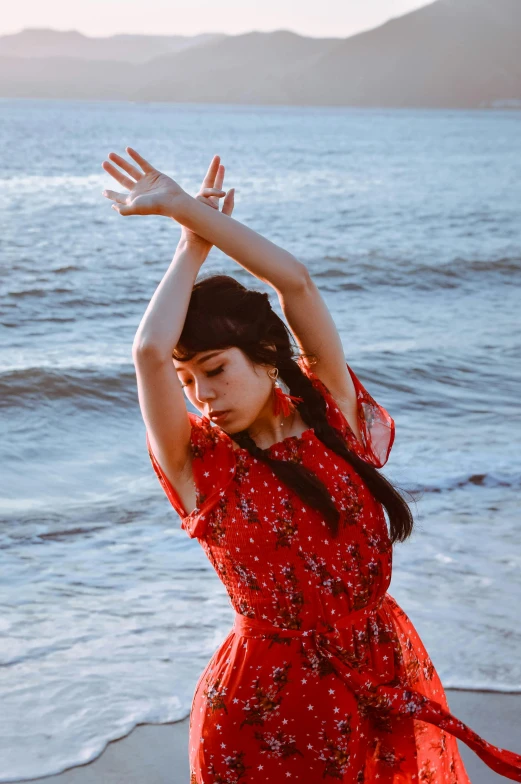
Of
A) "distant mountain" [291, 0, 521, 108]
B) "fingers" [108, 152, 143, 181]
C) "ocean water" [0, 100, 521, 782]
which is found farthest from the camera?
"distant mountain" [291, 0, 521, 108]

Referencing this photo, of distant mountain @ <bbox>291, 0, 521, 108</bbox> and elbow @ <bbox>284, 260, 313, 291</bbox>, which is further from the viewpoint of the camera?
distant mountain @ <bbox>291, 0, 521, 108</bbox>

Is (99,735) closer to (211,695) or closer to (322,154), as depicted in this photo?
(211,695)

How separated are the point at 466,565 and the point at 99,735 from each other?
234 cm

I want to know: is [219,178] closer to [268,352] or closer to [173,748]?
[268,352]

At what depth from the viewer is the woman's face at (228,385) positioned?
6.64 feet

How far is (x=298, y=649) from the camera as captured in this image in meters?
1.96

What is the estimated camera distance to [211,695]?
77.6 inches

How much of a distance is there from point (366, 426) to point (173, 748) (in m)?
1.89

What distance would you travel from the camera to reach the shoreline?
3.37m

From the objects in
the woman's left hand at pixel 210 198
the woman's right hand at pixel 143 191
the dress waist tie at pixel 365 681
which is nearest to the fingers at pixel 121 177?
the woman's right hand at pixel 143 191

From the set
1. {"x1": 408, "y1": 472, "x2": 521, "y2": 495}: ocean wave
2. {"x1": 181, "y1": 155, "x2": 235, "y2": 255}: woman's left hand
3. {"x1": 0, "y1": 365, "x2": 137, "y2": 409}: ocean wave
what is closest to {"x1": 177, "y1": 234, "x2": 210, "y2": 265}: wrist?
{"x1": 181, "y1": 155, "x2": 235, "y2": 255}: woman's left hand

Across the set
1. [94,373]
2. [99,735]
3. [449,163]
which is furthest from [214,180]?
[449,163]

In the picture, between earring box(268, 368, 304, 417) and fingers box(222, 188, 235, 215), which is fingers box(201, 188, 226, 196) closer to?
fingers box(222, 188, 235, 215)

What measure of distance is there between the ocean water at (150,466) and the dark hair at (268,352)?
6.57ft
